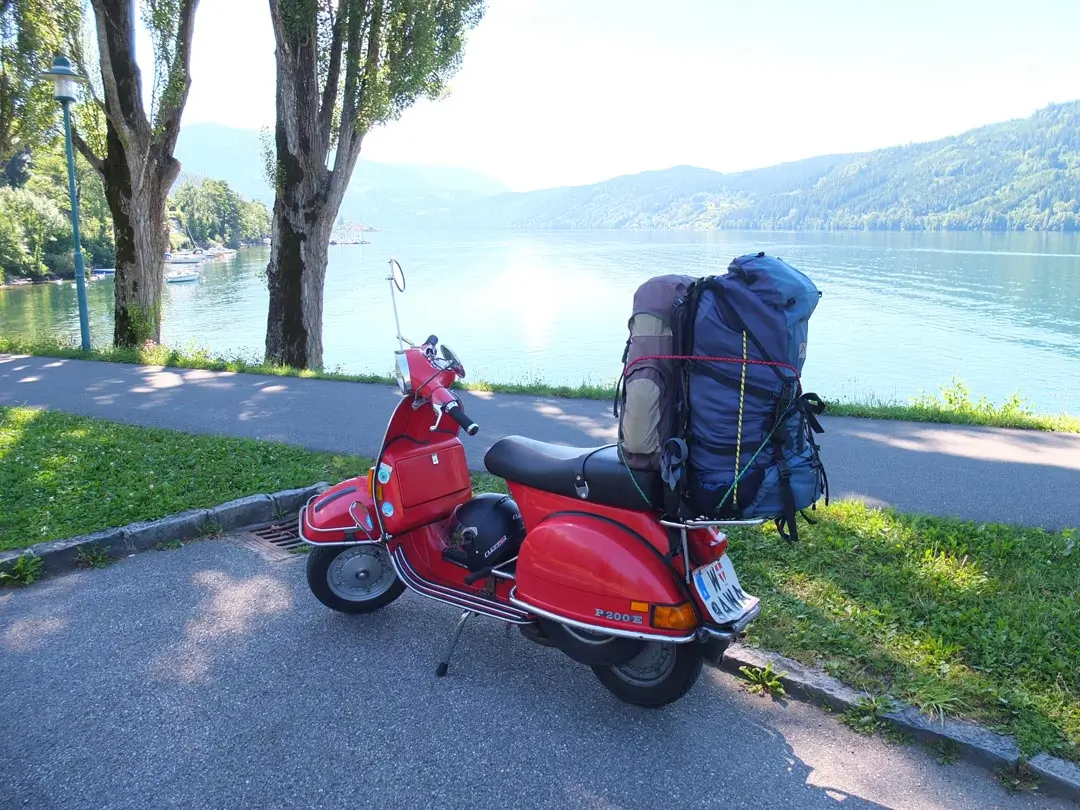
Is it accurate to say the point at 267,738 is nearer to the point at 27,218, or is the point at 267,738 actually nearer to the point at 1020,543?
the point at 1020,543

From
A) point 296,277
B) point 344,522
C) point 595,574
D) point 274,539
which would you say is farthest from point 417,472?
point 296,277

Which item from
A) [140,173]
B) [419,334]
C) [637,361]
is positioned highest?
[140,173]

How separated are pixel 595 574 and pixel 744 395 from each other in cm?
87

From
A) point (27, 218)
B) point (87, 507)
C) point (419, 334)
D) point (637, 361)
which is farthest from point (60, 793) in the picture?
point (27, 218)

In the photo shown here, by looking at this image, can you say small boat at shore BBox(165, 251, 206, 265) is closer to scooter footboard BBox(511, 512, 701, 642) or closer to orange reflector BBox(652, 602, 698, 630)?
scooter footboard BBox(511, 512, 701, 642)

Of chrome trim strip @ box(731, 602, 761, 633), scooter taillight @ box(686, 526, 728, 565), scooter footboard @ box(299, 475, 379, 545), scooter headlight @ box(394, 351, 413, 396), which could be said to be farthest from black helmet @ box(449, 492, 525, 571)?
chrome trim strip @ box(731, 602, 761, 633)

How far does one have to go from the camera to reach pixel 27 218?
212 ft

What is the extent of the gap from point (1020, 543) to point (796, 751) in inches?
97.8

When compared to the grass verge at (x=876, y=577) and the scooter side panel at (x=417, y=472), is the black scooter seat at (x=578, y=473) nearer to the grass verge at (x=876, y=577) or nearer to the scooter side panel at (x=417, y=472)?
the scooter side panel at (x=417, y=472)

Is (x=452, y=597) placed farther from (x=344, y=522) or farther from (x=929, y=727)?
(x=929, y=727)

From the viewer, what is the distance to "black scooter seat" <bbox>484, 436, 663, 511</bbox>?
9.65ft

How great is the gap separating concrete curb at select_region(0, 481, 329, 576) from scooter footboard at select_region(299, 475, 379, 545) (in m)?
1.57

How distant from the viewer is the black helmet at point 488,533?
11.8ft

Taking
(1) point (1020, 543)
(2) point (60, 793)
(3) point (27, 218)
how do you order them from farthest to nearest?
(3) point (27, 218)
(1) point (1020, 543)
(2) point (60, 793)
